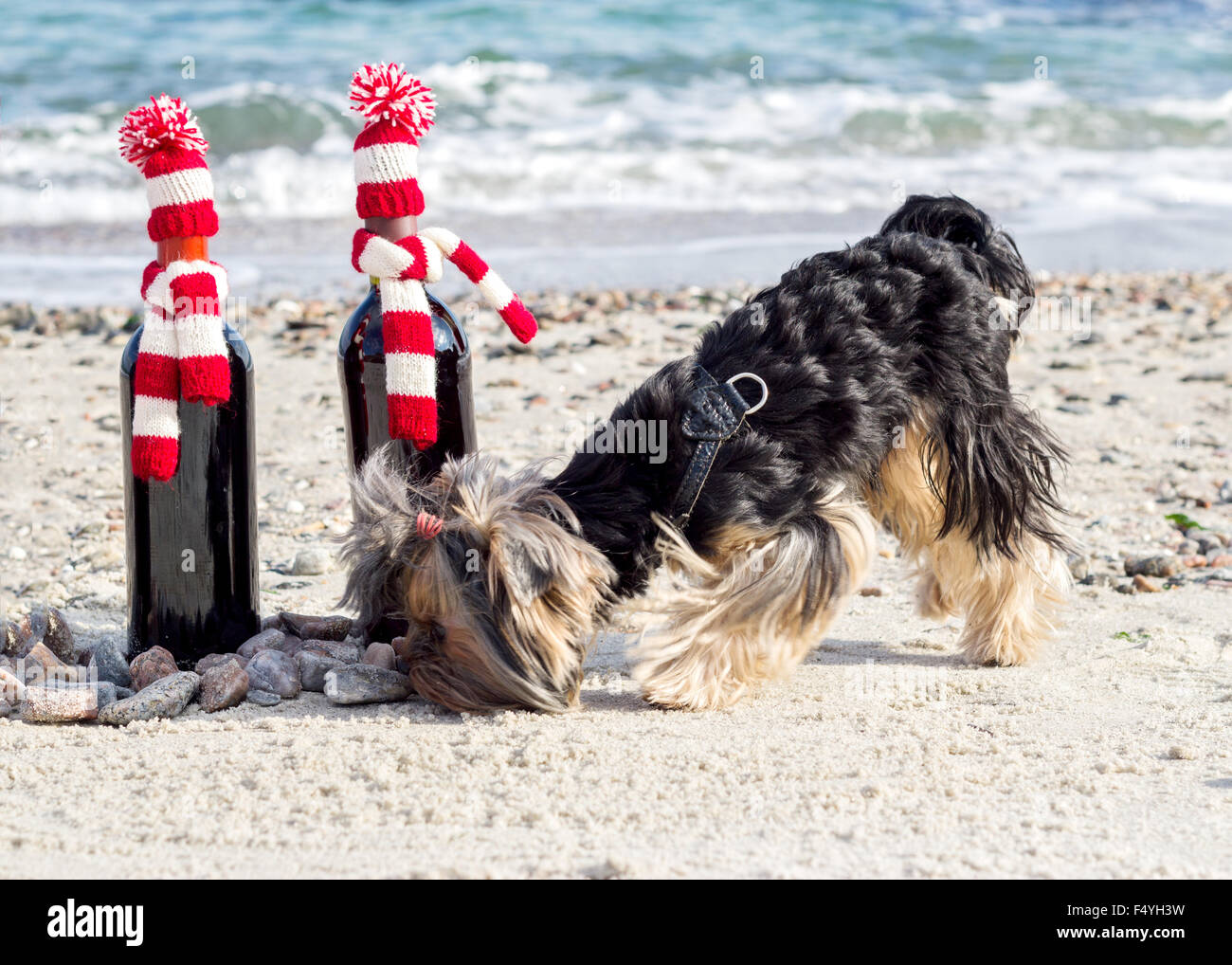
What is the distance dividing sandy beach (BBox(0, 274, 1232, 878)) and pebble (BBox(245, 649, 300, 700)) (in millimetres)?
81

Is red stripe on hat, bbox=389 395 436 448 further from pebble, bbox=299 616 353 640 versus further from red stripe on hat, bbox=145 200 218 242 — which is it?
pebble, bbox=299 616 353 640

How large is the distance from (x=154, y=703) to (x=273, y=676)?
1.22ft

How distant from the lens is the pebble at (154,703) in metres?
3.86

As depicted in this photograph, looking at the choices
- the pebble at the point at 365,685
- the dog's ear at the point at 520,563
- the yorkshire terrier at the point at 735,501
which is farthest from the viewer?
the pebble at the point at 365,685

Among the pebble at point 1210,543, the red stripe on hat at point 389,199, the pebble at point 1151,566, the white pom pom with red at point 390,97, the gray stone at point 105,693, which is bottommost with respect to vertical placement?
the gray stone at point 105,693

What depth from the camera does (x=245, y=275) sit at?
37.7 ft

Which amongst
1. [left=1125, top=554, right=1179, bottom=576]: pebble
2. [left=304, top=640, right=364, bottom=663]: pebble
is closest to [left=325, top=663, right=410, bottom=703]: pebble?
[left=304, top=640, right=364, bottom=663]: pebble

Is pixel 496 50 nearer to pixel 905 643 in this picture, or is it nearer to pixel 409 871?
pixel 905 643

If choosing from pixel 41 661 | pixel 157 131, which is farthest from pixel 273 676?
pixel 157 131

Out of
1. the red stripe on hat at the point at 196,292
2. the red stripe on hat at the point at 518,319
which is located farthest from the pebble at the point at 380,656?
the red stripe on hat at the point at 196,292

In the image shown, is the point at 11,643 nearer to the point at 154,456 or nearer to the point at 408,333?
the point at 154,456

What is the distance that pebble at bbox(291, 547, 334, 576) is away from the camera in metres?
5.56

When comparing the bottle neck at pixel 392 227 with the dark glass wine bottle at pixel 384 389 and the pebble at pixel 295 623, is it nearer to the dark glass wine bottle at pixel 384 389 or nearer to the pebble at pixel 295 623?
the dark glass wine bottle at pixel 384 389

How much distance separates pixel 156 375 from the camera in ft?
12.4
